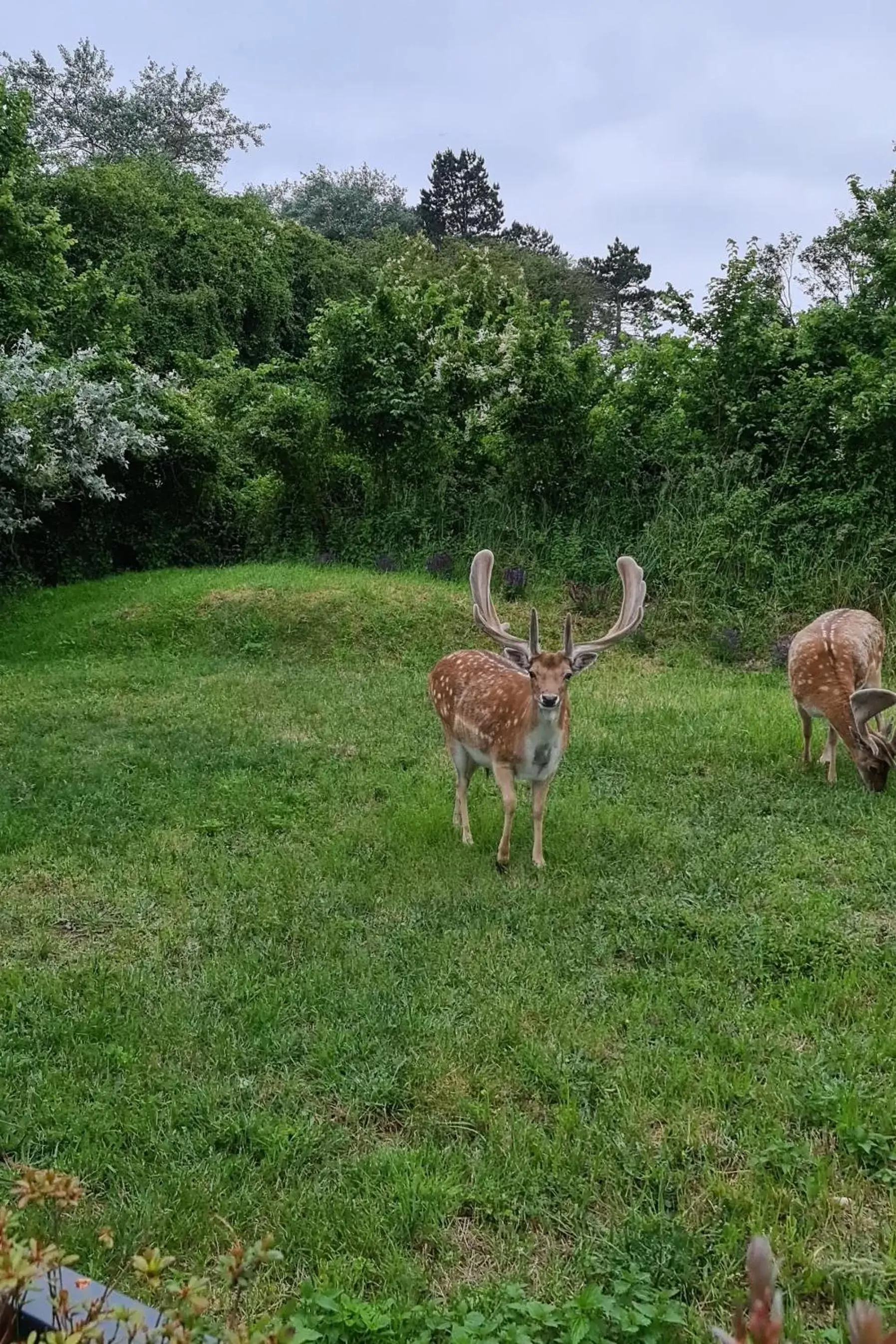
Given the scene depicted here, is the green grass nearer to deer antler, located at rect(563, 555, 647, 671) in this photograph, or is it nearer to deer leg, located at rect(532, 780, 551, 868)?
deer leg, located at rect(532, 780, 551, 868)

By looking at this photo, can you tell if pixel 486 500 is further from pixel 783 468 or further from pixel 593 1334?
pixel 593 1334

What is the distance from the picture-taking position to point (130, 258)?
65.9 feet

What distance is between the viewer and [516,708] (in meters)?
5.47

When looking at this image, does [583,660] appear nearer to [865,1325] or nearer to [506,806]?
[506,806]

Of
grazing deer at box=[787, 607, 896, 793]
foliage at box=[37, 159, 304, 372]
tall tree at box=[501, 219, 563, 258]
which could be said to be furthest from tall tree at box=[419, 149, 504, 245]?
grazing deer at box=[787, 607, 896, 793]

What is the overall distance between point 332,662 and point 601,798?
499 centimetres

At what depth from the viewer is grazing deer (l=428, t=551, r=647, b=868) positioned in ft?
16.8

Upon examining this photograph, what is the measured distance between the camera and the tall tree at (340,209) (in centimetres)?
3278

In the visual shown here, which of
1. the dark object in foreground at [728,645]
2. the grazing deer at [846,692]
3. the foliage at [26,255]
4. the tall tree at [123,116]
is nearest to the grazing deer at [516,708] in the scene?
the grazing deer at [846,692]

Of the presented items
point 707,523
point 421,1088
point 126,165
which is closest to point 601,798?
point 421,1088

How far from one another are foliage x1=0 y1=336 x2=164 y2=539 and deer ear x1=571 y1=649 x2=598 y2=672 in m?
8.36

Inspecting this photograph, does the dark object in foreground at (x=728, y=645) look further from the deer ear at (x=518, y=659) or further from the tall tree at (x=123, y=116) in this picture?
the tall tree at (x=123, y=116)

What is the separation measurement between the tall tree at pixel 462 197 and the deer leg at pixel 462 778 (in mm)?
42003

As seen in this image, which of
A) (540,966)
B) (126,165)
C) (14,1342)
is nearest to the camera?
(14,1342)
